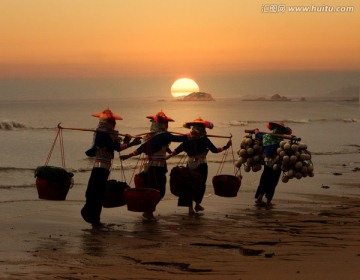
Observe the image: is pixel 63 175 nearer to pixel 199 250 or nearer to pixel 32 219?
pixel 32 219

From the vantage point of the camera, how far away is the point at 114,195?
410 inches

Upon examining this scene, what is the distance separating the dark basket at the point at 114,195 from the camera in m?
10.4

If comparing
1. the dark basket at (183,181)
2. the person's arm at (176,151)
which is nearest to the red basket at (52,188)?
the dark basket at (183,181)

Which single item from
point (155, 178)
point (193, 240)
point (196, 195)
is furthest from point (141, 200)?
point (196, 195)

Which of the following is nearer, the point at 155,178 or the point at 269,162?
the point at 155,178

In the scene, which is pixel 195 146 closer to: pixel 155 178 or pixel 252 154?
pixel 155 178

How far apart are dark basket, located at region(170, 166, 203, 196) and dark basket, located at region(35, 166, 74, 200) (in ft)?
5.96

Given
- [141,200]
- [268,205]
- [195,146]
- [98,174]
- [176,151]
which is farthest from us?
[268,205]

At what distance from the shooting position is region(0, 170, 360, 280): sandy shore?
21.7 ft

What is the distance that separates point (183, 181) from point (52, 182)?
2.21m

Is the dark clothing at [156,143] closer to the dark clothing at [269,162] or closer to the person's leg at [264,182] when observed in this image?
the dark clothing at [269,162]

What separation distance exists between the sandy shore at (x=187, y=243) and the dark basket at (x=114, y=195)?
0.32 meters

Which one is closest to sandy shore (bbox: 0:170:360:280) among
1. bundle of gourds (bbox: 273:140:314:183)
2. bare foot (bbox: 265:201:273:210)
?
bare foot (bbox: 265:201:273:210)

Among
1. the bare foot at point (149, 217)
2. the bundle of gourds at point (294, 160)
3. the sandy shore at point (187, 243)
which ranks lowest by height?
the sandy shore at point (187, 243)
